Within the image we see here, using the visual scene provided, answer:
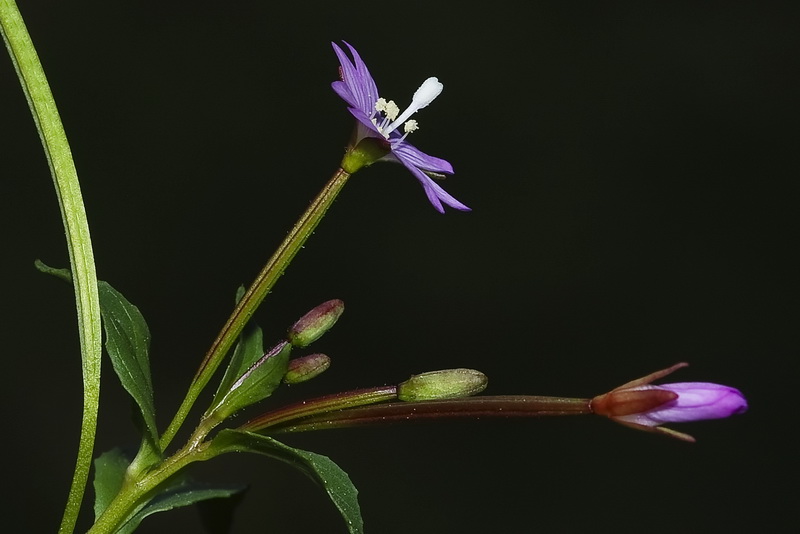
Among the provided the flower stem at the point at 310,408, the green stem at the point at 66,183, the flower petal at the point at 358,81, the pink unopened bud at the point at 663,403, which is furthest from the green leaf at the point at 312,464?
the flower petal at the point at 358,81

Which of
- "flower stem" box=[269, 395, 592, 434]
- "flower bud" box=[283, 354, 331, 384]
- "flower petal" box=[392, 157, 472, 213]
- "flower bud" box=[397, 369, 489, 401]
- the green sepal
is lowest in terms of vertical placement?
"flower stem" box=[269, 395, 592, 434]

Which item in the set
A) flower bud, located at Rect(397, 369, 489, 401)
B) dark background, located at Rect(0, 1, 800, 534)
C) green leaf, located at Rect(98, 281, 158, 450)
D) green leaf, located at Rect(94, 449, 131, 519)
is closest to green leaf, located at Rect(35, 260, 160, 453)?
green leaf, located at Rect(98, 281, 158, 450)

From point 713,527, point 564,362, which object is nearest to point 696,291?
point 564,362

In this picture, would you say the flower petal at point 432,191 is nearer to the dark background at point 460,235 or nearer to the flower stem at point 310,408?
the flower stem at point 310,408

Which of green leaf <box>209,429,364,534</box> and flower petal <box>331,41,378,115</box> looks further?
flower petal <box>331,41,378,115</box>

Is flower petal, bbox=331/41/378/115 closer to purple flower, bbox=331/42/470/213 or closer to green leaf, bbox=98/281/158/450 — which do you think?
purple flower, bbox=331/42/470/213

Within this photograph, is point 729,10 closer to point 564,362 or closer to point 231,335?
point 564,362
